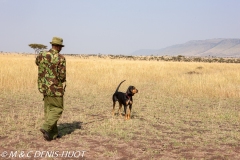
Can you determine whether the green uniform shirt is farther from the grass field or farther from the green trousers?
the grass field

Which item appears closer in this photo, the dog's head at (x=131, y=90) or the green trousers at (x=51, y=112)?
the green trousers at (x=51, y=112)

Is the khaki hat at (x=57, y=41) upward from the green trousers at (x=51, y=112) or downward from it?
upward

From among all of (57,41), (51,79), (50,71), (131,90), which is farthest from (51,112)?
(131,90)

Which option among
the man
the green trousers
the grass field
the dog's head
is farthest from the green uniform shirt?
the dog's head

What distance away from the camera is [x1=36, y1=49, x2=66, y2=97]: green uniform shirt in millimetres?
6050

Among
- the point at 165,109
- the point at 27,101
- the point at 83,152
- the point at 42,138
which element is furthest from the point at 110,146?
the point at 27,101

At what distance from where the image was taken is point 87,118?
8625 mm

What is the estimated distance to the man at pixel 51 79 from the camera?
606cm

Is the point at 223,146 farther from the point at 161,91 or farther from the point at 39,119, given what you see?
the point at 161,91

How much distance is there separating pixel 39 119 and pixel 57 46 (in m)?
2.83

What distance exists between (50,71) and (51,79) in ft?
0.55

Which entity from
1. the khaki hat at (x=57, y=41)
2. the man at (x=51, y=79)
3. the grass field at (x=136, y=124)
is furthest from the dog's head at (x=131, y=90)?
the khaki hat at (x=57, y=41)

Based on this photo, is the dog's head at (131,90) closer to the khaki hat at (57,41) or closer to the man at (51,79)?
the man at (51,79)

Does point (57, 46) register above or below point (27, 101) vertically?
above
